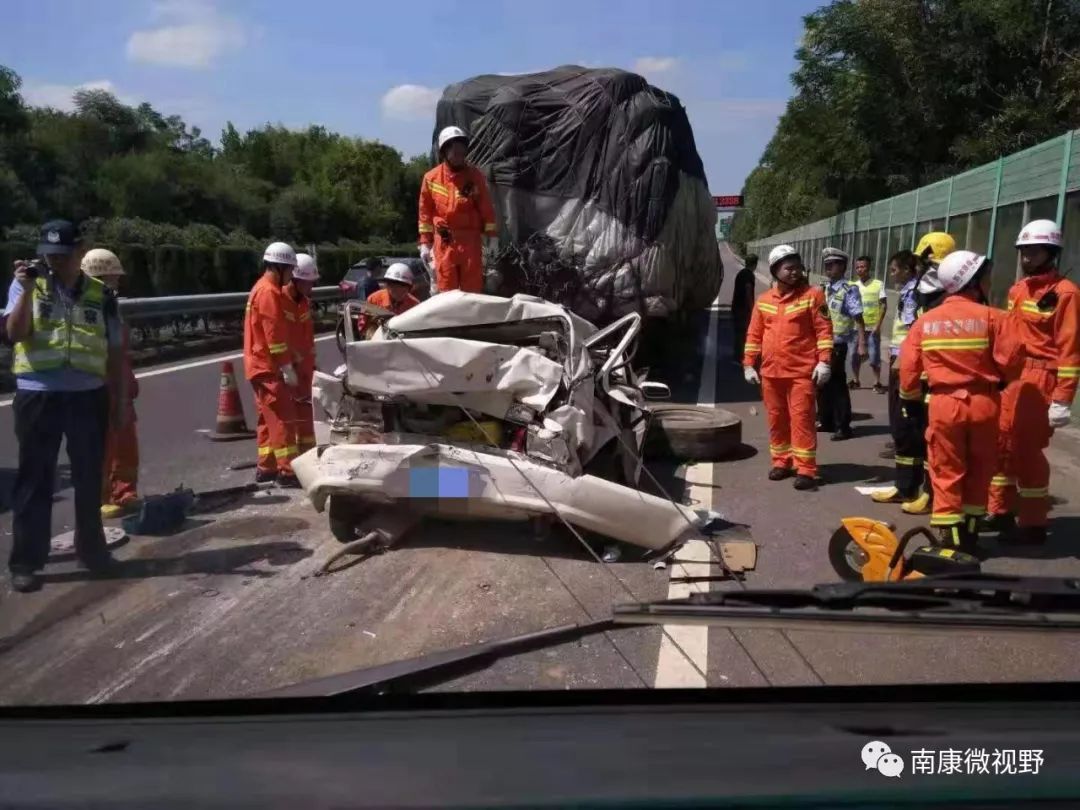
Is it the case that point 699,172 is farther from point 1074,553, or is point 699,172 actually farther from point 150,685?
point 150,685

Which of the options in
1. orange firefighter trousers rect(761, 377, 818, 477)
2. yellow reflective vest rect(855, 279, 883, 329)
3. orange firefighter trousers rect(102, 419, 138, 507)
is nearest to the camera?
orange firefighter trousers rect(102, 419, 138, 507)

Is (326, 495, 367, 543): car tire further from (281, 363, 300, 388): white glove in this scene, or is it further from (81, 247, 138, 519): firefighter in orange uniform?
(281, 363, 300, 388): white glove

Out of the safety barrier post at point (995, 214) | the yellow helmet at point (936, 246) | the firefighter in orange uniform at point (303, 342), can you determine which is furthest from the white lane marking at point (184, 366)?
the safety barrier post at point (995, 214)

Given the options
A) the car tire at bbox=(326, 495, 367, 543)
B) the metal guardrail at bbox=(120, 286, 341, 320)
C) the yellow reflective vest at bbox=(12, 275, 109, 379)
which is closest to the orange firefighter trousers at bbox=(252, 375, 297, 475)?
the metal guardrail at bbox=(120, 286, 341, 320)

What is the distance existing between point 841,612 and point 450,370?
347 cm

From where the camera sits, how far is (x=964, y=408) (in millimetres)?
5184

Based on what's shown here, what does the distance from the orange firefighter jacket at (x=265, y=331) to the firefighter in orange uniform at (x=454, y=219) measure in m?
1.81

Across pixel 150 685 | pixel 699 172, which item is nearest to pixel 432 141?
pixel 699 172

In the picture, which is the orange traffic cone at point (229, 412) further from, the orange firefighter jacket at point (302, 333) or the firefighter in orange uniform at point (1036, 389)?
the firefighter in orange uniform at point (1036, 389)

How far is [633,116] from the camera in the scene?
9.68m

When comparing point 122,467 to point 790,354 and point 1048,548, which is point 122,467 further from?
point 1048,548

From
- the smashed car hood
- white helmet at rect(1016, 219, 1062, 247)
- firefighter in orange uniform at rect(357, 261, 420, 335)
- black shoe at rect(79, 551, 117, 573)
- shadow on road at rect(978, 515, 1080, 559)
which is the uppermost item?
white helmet at rect(1016, 219, 1062, 247)

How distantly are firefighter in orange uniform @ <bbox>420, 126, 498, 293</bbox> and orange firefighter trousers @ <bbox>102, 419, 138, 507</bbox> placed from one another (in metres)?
3.72

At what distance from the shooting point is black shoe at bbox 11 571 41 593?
11.1 ft
